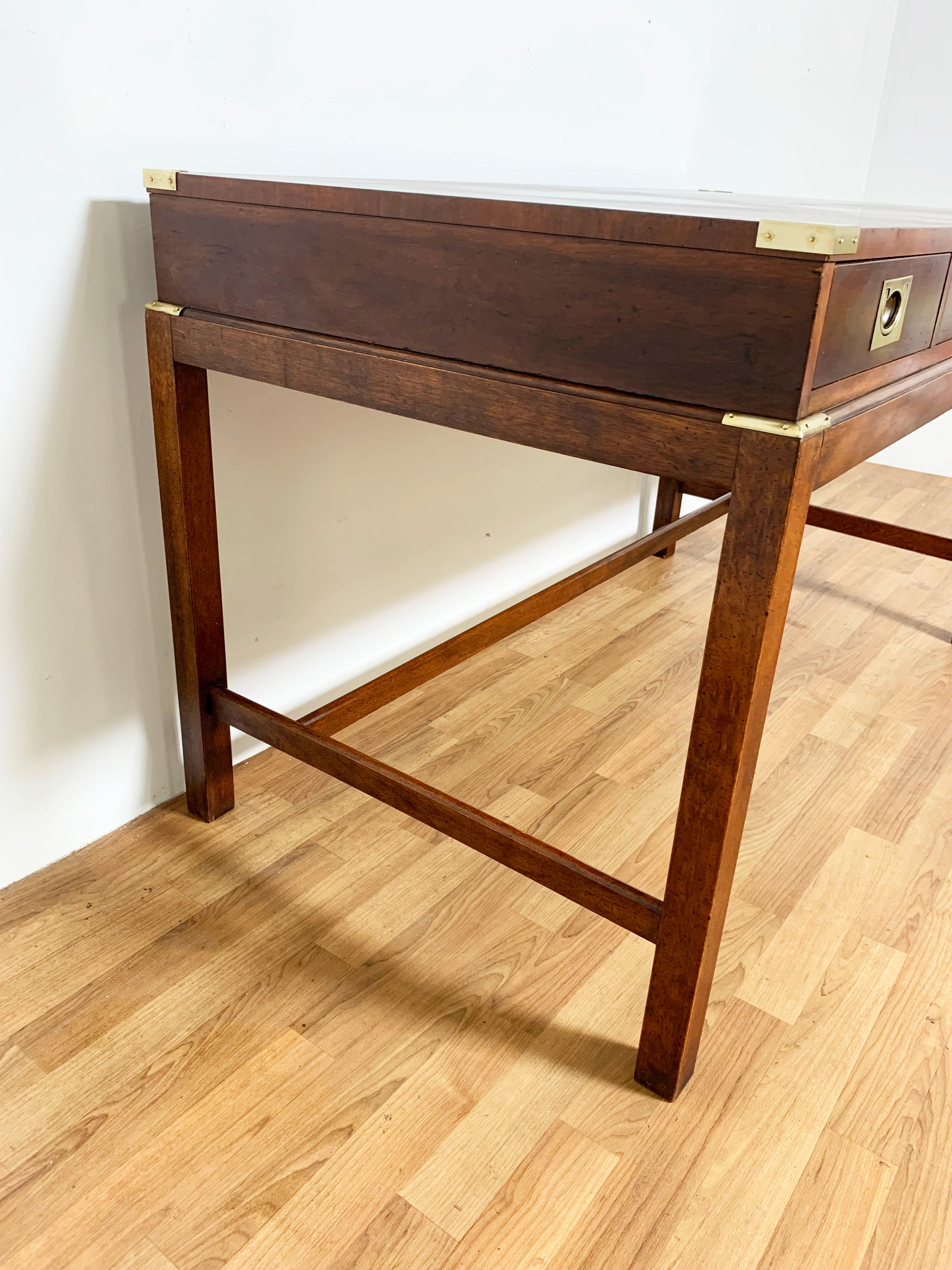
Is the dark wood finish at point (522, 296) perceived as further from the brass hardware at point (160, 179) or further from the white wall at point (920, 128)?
the white wall at point (920, 128)

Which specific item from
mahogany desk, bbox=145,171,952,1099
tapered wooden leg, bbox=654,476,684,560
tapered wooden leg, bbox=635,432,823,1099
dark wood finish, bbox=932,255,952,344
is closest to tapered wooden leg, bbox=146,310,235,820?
mahogany desk, bbox=145,171,952,1099

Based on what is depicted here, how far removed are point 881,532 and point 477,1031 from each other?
1490 millimetres

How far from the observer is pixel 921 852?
1.36 metres

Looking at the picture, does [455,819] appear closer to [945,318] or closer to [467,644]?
Result: [467,644]

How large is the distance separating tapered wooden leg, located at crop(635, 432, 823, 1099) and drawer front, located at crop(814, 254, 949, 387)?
0.07 metres

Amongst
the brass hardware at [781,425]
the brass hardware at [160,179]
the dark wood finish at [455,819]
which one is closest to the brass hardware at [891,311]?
the brass hardware at [781,425]

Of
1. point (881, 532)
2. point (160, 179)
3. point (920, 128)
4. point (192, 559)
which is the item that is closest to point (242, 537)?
point (192, 559)

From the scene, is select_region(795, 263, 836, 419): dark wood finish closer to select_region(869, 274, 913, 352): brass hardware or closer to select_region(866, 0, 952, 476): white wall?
select_region(869, 274, 913, 352): brass hardware

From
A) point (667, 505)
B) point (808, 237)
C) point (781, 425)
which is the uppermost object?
point (808, 237)

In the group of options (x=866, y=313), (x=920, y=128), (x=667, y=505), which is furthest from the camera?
(x=920, y=128)

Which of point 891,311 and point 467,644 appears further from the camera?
point 467,644

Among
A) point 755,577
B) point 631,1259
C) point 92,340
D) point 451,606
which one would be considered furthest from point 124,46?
point 631,1259

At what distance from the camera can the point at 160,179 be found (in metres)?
1.02

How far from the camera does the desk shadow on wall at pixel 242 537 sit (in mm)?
1114
